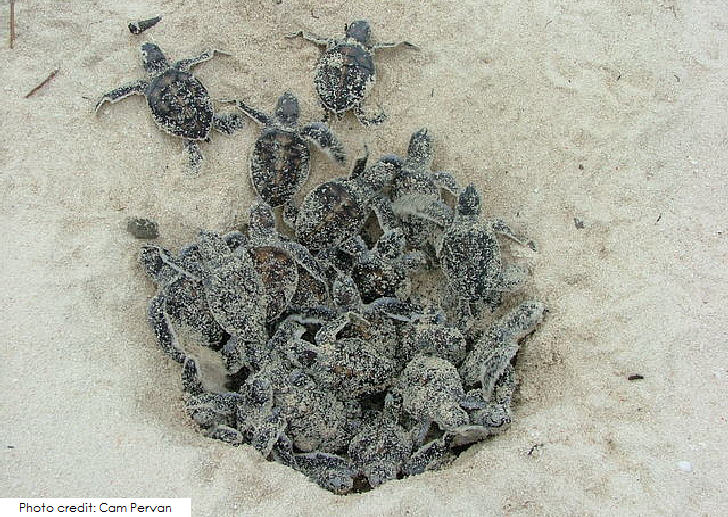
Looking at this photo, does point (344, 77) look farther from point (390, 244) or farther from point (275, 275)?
point (275, 275)

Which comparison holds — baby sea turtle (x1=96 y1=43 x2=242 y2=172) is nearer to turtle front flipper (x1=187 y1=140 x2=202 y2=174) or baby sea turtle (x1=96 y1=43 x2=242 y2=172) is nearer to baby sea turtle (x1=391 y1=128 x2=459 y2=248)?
turtle front flipper (x1=187 y1=140 x2=202 y2=174)

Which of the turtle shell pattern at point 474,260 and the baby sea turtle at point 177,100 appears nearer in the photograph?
the turtle shell pattern at point 474,260

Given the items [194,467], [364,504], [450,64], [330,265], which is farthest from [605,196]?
[194,467]

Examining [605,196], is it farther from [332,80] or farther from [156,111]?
[156,111]

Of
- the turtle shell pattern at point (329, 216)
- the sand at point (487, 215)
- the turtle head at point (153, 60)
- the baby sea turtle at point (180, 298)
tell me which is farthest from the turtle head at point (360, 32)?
the baby sea turtle at point (180, 298)

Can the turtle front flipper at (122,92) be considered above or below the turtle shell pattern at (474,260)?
above

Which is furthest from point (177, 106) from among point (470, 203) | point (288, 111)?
point (470, 203)
